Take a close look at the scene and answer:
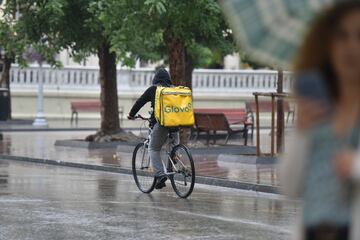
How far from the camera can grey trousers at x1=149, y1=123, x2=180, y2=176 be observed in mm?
13812

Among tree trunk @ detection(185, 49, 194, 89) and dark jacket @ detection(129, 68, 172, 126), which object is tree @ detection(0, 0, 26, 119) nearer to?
tree trunk @ detection(185, 49, 194, 89)

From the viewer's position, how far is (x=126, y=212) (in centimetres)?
1180

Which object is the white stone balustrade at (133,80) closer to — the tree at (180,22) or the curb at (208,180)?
the tree at (180,22)

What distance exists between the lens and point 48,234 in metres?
9.88

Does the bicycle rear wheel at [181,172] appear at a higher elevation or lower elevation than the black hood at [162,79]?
lower

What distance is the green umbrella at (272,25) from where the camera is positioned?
3633 millimetres

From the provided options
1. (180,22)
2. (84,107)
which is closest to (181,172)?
(180,22)

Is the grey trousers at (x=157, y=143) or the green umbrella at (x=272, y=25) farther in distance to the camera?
the grey trousers at (x=157, y=143)

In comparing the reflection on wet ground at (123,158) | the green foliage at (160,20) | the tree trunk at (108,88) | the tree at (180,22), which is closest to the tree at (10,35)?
the tree trunk at (108,88)

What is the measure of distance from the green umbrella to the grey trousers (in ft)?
33.1

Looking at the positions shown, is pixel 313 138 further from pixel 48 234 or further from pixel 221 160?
pixel 221 160

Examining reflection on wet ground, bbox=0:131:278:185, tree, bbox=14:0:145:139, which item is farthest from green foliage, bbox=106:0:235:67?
reflection on wet ground, bbox=0:131:278:185

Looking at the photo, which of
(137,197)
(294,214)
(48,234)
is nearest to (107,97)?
(137,197)

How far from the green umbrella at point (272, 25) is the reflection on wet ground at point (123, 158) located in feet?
38.4
